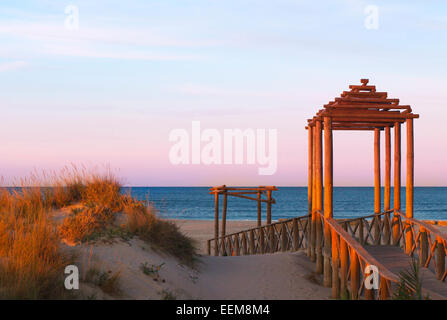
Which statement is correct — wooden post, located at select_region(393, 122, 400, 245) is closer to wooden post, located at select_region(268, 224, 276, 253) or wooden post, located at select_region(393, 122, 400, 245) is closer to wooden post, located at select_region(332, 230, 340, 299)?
wooden post, located at select_region(332, 230, 340, 299)

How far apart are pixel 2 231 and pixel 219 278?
15.9 feet

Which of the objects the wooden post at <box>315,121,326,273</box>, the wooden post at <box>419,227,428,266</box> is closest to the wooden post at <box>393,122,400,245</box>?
the wooden post at <box>419,227,428,266</box>

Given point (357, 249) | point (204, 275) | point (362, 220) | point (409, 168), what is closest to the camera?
point (357, 249)

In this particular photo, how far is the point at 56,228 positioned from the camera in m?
8.75

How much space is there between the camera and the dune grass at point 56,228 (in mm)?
6586

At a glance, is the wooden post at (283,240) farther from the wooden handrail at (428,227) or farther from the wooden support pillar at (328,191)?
the wooden support pillar at (328,191)

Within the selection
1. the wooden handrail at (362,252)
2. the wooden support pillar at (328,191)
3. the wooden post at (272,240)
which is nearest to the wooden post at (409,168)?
the wooden support pillar at (328,191)

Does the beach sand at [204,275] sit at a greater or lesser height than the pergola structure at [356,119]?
lesser

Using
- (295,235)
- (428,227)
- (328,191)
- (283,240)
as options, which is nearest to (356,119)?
(328,191)

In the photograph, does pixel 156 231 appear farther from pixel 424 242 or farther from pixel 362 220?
pixel 362 220

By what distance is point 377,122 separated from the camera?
12727 millimetres
